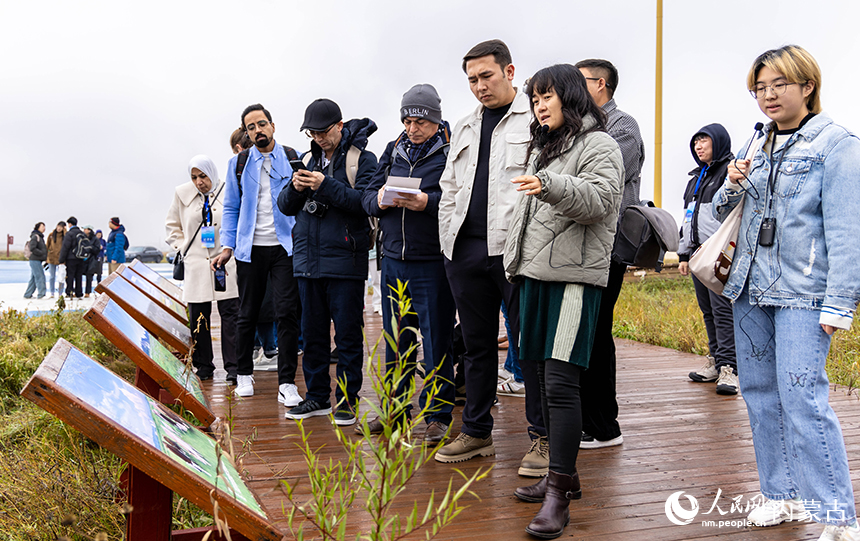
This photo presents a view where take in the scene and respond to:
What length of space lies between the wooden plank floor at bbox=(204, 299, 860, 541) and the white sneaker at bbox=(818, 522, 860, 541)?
156 mm

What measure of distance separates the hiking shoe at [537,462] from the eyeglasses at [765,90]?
171 centimetres

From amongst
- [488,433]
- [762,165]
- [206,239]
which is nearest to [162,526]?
[488,433]

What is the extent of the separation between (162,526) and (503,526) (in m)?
1.31

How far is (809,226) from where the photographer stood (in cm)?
245

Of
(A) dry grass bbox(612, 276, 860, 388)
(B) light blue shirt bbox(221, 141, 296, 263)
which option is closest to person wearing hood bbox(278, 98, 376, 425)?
(B) light blue shirt bbox(221, 141, 296, 263)

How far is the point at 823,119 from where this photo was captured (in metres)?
2.49

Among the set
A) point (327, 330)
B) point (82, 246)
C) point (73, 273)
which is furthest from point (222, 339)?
point (73, 273)

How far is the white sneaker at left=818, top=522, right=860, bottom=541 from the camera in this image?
2.35 meters

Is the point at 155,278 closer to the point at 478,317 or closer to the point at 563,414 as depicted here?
the point at 478,317

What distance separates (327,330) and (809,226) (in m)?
2.95

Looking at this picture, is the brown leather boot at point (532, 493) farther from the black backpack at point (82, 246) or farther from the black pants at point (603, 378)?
the black backpack at point (82, 246)

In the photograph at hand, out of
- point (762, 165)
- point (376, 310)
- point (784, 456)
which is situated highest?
point (762, 165)

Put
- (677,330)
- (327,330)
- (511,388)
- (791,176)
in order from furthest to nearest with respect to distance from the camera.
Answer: (677,330)
(511,388)
(327,330)
(791,176)

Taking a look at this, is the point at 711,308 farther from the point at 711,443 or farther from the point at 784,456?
the point at 784,456
